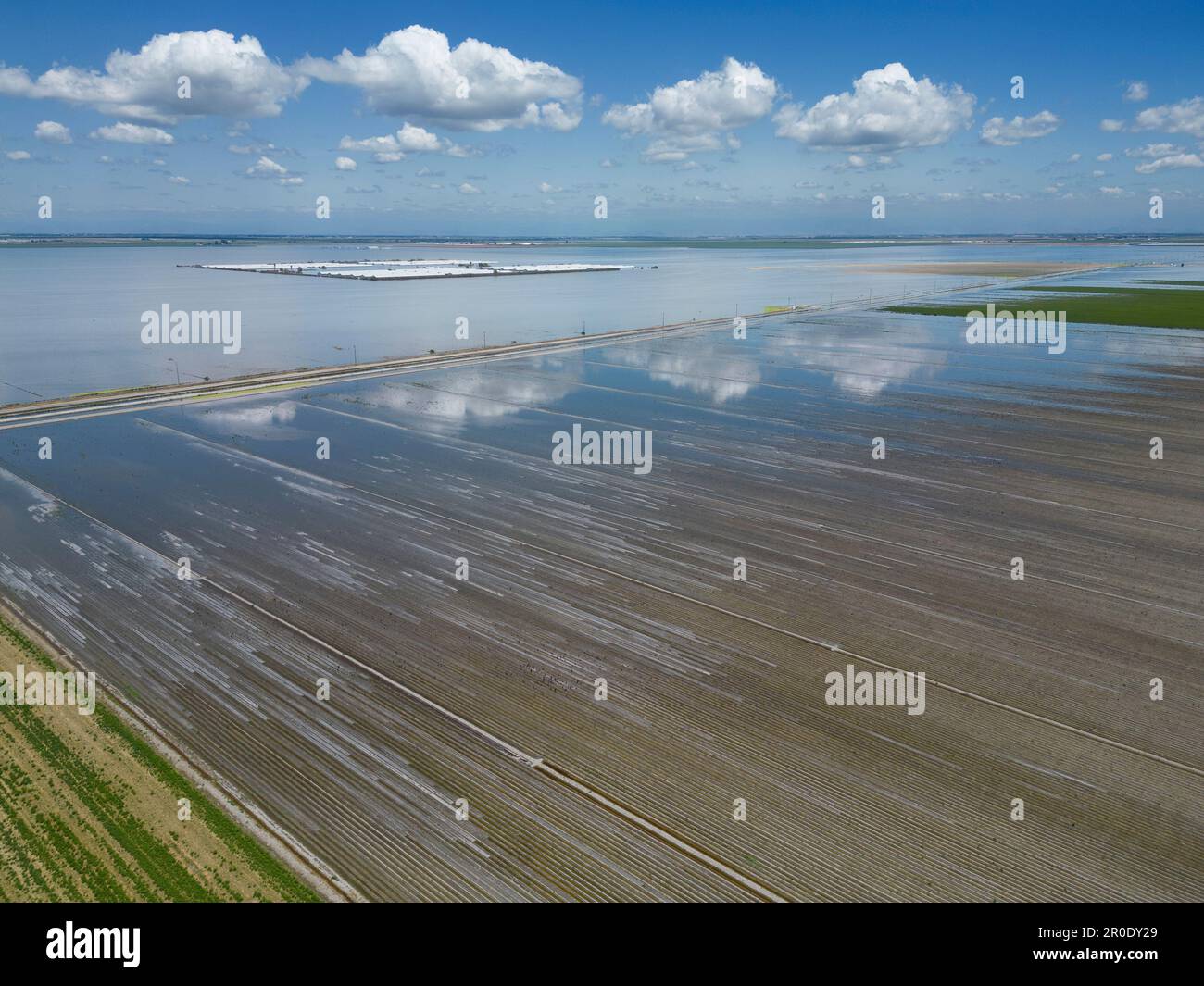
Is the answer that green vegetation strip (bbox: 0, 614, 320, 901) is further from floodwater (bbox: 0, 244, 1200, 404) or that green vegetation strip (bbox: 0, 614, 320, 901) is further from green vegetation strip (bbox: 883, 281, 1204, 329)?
green vegetation strip (bbox: 883, 281, 1204, 329)

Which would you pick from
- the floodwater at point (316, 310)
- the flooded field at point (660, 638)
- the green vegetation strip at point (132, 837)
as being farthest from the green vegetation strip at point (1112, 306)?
the green vegetation strip at point (132, 837)

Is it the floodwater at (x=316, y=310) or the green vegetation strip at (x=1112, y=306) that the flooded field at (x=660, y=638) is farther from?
the green vegetation strip at (x=1112, y=306)

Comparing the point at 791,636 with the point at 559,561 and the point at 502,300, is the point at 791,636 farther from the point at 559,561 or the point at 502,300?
the point at 502,300

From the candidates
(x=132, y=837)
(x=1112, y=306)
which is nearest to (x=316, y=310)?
(x=132, y=837)

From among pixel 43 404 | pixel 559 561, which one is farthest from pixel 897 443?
pixel 43 404

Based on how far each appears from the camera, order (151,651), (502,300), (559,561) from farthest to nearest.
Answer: (502,300)
(559,561)
(151,651)

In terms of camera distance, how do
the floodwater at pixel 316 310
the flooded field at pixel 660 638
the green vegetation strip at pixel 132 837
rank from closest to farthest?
the green vegetation strip at pixel 132 837 → the flooded field at pixel 660 638 → the floodwater at pixel 316 310
